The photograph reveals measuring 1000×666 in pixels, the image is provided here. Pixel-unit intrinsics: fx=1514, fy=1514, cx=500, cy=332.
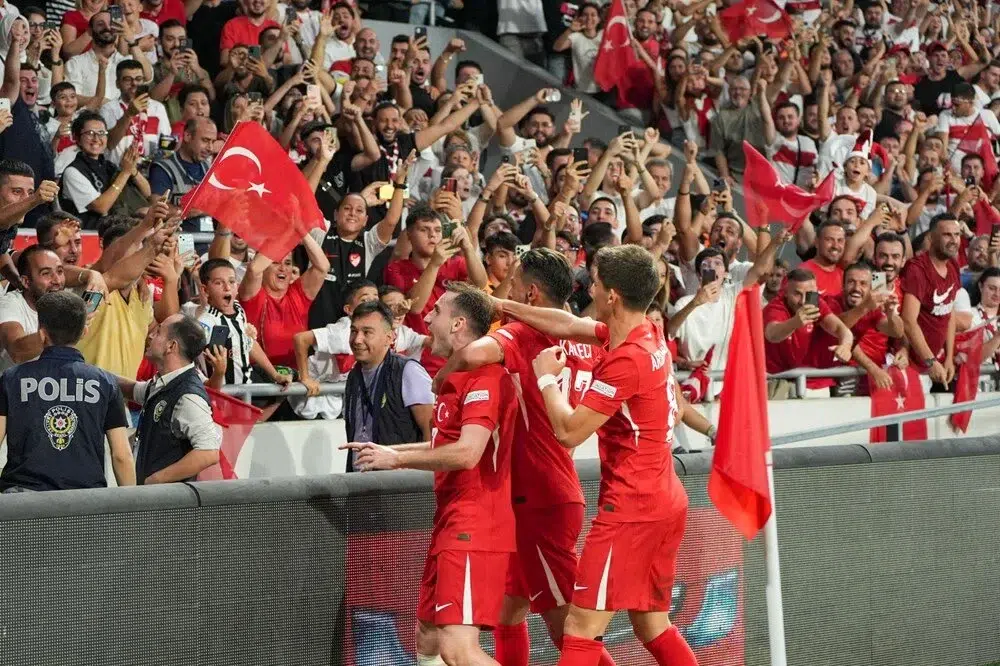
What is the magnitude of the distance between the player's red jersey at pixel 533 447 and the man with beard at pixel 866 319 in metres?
5.51

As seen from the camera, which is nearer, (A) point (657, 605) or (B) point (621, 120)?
(A) point (657, 605)

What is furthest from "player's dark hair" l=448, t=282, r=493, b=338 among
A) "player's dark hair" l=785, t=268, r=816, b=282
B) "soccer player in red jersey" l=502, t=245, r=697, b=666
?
"player's dark hair" l=785, t=268, r=816, b=282

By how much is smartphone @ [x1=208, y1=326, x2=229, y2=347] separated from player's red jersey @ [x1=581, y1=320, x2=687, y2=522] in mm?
3196

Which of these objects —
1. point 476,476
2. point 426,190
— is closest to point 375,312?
point 476,476

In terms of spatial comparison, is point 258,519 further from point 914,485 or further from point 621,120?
point 621,120

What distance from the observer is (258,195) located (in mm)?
8695

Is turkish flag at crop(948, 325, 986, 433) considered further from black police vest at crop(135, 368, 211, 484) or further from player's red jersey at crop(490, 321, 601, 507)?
black police vest at crop(135, 368, 211, 484)

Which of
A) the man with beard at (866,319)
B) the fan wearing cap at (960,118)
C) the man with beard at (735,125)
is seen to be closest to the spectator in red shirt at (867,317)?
the man with beard at (866,319)

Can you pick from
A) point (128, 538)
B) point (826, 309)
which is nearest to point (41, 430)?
point (128, 538)

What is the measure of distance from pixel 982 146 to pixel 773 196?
643 centimetres

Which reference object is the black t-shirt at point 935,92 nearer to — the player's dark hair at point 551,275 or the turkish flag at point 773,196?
the turkish flag at point 773,196

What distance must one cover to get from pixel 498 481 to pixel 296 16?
874 cm

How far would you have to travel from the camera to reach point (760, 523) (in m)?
5.68

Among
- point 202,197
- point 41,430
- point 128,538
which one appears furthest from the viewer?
point 202,197
